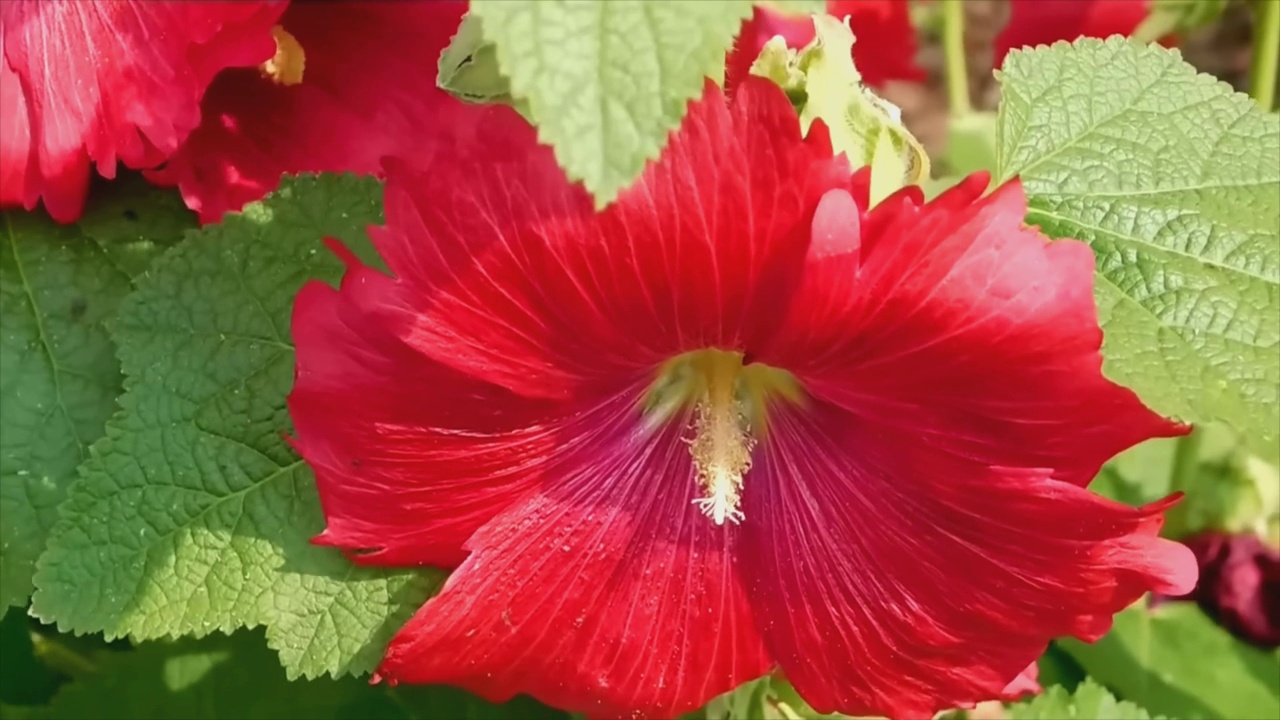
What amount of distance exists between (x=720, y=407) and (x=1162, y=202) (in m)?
0.22

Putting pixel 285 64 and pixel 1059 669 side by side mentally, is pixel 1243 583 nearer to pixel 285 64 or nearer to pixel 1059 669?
pixel 1059 669

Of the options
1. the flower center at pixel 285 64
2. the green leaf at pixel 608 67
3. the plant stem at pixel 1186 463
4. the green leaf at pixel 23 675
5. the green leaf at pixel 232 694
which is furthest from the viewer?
the plant stem at pixel 1186 463

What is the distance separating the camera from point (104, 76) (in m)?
0.60

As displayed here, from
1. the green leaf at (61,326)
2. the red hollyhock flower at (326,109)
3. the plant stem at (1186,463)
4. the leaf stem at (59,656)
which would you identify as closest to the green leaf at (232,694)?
the leaf stem at (59,656)

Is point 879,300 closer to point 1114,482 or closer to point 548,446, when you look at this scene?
point 548,446

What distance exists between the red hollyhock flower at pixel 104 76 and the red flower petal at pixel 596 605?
234 millimetres

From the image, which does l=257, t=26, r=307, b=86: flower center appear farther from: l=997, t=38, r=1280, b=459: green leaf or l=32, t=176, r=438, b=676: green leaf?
l=997, t=38, r=1280, b=459: green leaf

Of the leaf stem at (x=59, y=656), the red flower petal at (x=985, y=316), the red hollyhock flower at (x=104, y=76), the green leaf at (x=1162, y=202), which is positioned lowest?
the leaf stem at (x=59, y=656)

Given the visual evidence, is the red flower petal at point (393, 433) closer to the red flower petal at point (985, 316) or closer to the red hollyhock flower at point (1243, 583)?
the red flower petal at point (985, 316)

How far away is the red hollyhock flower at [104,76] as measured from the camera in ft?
1.90

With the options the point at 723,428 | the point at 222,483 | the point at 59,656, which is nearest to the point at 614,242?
the point at 723,428

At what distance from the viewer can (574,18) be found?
395mm

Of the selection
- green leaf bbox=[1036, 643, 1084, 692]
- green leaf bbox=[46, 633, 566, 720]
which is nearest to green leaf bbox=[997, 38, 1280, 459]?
green leaf bbox=[46, 633, 566, 720]

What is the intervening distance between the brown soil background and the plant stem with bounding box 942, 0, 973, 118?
0.98 m
